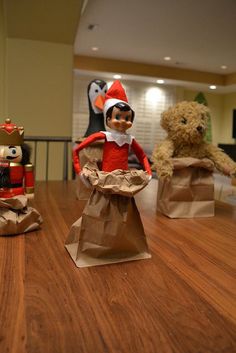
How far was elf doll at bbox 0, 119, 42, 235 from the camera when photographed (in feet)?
2.38

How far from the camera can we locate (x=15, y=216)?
737 millimetres

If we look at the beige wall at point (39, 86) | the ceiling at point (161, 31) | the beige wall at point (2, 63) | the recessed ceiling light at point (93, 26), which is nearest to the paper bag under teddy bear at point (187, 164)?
the beige wall at point (39, 86)

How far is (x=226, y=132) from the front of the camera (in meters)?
6.47

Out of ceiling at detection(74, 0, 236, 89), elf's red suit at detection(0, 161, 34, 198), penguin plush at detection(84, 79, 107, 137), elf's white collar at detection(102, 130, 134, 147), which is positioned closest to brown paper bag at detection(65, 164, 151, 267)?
elf's white collar at detection(102, 130, 134, 147)

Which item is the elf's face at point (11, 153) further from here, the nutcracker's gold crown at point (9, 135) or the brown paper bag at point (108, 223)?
the brown paper bag at point (108, 223)

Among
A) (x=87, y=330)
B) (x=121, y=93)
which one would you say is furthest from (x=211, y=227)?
(x=87, y=330)

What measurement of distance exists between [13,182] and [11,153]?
0.07 meters

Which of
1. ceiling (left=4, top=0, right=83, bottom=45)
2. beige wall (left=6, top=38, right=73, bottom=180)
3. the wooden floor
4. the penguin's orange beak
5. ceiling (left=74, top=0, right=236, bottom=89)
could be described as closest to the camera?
the wooden floor

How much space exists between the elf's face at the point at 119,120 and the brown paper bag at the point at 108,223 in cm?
13

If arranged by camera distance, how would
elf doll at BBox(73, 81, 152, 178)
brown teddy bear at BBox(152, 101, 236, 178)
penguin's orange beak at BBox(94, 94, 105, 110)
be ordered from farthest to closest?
penguin's orange beak at BBox(94, 94, 105, 110) < brown teddy bear at BBox(152, 101, 236, 178) < elf doll at BBox(73, 81, 152, 178)

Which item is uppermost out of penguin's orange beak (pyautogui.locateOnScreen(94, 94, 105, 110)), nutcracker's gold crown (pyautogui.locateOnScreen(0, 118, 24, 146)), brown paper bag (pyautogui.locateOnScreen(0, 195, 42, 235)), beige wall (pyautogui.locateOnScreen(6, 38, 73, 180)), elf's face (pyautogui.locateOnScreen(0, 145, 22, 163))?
beige wall (pyautogui.locateOnScreen(6, 38, 73, 180))

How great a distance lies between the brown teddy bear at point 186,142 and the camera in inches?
37.5

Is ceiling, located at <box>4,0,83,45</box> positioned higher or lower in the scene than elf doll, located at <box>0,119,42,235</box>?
higher

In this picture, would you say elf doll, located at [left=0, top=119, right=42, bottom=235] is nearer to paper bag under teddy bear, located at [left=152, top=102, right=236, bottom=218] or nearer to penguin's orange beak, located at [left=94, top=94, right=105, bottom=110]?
paper bag under teddy bear, located at [left=152, top=102, right=236, bottom=218]
